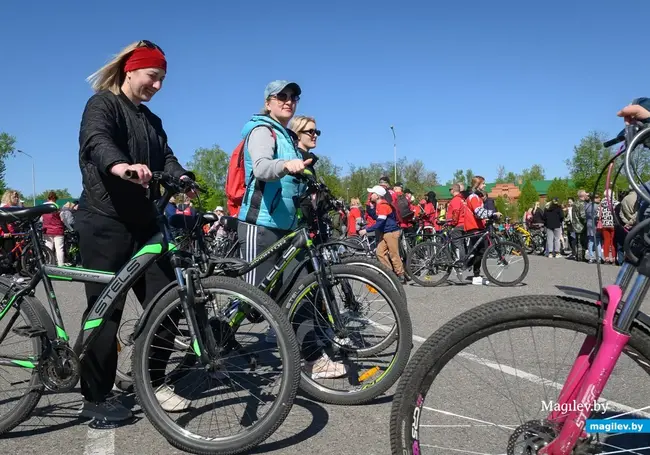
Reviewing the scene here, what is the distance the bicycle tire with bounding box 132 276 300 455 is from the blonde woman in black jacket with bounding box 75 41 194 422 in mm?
166

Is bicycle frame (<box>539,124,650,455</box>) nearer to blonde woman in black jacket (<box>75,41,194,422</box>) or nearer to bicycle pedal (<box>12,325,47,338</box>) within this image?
blonde woman in black jacket (<box>75,41,194,422</box>)

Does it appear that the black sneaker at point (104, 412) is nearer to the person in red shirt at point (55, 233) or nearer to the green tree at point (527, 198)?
the person in red shirt at point (55, 233)

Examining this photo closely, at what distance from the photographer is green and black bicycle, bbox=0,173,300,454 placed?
101 inches

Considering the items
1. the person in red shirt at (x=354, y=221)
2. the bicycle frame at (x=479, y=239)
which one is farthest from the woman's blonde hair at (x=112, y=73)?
the person in red shirt at (x=354, y=221)

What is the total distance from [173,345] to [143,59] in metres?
1.55

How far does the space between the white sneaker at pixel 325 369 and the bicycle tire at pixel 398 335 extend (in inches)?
9.5

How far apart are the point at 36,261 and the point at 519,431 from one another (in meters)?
2.48

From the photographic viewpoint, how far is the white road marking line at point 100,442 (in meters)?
2.73

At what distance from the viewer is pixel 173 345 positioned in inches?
113

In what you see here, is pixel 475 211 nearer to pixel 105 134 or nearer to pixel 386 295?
pixel 386 295

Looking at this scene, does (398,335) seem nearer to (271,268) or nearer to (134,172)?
(271,268)

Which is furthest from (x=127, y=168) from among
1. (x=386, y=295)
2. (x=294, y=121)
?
(x=294, y=121)

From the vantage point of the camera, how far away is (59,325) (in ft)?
9.59

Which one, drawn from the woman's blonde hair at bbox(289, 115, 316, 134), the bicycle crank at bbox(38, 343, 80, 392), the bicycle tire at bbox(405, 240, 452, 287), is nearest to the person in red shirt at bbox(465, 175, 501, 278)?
the bicycle tire at bbox(405, 240, 452, 287)
